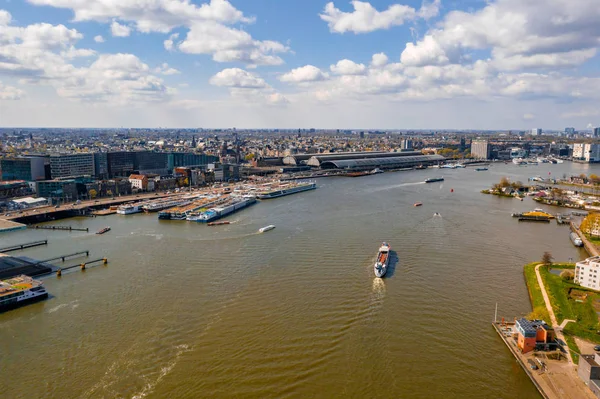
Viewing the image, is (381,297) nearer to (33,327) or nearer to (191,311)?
(191,311)

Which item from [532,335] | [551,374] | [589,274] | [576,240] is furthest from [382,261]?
[576,240]

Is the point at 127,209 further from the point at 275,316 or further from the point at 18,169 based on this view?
the point at 275,316

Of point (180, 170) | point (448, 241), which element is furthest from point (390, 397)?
point (180, 170)

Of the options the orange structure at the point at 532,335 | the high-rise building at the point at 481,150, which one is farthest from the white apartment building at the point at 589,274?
the high-rise building at the point at 481,150

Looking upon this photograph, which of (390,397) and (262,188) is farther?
(262,188)

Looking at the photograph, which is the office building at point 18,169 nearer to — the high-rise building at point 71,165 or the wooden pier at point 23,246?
the high-rise building at point 71,165

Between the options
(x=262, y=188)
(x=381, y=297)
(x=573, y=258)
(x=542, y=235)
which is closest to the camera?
(x=381, y=297)
